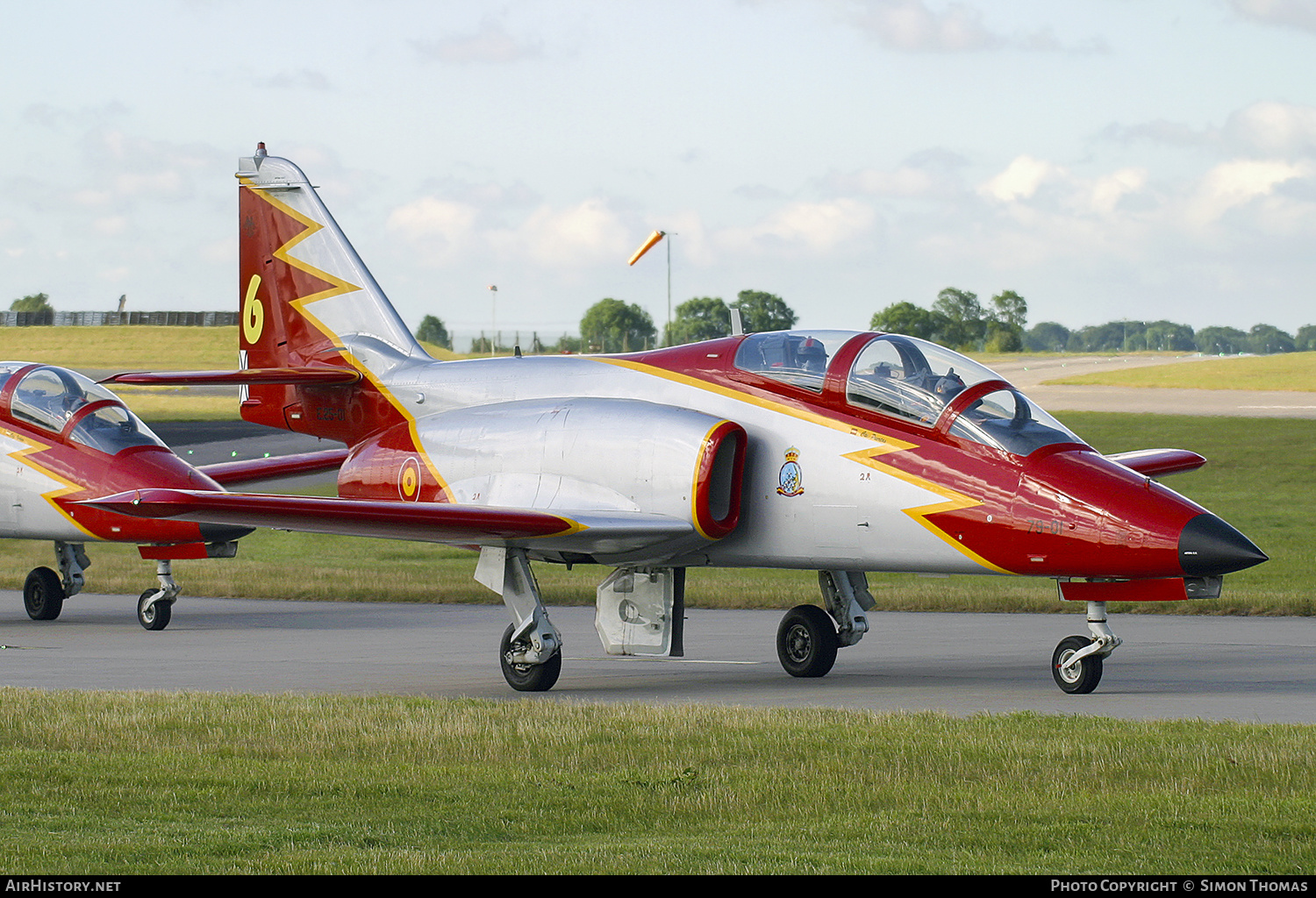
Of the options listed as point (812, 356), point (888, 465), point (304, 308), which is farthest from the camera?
point (304, 308)

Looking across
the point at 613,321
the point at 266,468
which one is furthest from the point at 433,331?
the point at 266,468

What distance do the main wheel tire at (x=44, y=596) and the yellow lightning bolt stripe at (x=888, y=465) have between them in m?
10.4

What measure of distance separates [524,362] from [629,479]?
257cm

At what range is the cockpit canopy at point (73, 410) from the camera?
19.2 meters

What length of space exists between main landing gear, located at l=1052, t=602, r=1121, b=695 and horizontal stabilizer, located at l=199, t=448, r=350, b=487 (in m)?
10.7

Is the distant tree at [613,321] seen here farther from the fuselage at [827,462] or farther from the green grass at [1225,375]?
the fuselage at [827,462]

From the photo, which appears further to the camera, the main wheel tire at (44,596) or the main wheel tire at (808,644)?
the main wheel tire at (44,596)

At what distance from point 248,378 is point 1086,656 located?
9.31 metres

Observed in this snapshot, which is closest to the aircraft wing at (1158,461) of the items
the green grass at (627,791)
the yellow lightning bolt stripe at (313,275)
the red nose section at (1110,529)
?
the red nose section at (1110,529)

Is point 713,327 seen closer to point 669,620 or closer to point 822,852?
point 669,620

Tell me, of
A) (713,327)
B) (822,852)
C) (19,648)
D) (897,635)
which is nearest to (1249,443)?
(897,635)

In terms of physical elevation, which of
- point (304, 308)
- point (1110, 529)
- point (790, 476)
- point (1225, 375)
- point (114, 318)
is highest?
point (114, 318)

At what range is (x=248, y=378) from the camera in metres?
17.0

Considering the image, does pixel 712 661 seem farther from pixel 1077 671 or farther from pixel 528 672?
pixel 1077 671
